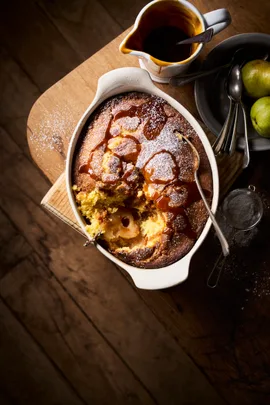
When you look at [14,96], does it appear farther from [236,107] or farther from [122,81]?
[236,107]

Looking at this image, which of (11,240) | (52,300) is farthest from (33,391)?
(11,240)

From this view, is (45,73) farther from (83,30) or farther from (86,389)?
(86,389)

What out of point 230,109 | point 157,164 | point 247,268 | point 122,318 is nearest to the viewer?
point 157,164

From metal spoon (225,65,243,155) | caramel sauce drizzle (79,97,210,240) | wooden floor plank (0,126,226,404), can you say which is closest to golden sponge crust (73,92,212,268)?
caramel sauce drizzle (79,97,210,240)

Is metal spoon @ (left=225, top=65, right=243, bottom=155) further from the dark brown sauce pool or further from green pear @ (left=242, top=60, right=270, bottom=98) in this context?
the dark brown sauce pool

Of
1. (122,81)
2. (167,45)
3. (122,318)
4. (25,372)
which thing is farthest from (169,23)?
(25,372)

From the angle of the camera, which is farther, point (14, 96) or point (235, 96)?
point (14, 96)
